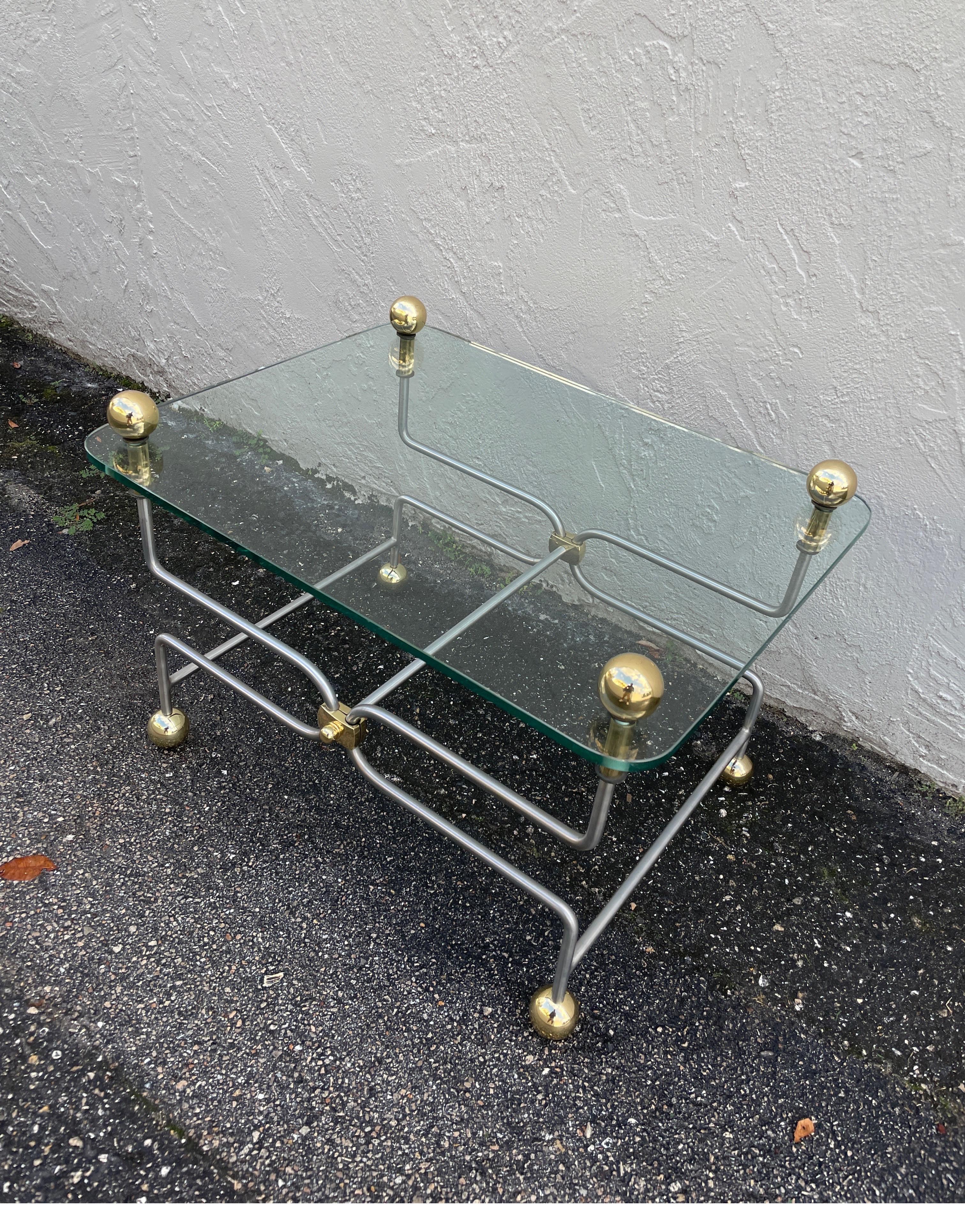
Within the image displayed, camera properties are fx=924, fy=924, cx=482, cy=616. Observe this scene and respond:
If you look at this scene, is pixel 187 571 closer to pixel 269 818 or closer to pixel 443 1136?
pixel 269 818

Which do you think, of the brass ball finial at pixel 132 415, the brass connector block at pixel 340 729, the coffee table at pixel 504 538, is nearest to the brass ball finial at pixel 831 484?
the coffee table at pixel 504 538

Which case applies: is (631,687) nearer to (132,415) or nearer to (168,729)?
(132,415)

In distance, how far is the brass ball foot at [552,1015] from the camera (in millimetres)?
1418

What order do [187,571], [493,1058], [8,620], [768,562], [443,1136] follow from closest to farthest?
[443,1136] < [493,1058] < [768,562] < [8,620] < [187,571]

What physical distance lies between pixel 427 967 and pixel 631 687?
2.40 ft

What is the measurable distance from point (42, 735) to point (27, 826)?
0.24 metres

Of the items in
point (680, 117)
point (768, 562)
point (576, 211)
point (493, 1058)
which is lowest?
point (493, 1058)

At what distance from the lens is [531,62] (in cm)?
179

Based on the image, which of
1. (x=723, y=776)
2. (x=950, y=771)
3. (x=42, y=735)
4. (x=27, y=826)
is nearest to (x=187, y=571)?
(x=42, y=735)

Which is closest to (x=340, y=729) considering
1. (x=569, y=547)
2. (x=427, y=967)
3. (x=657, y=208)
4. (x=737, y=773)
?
(x=427, y=967)

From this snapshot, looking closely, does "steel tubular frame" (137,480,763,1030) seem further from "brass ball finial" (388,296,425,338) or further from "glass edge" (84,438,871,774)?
"brass ball finial" (388,296,425,338)

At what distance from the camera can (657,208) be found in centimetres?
177

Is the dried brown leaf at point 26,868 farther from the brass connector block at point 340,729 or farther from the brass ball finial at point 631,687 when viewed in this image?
the brass ball finial at point 631,687

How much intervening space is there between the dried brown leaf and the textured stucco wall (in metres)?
1.42
